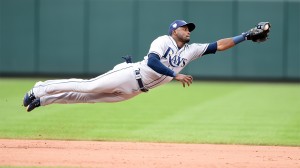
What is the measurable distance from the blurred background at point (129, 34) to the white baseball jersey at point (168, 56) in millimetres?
15970

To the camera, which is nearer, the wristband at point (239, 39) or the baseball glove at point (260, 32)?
the baseball glove at point (260, 32)

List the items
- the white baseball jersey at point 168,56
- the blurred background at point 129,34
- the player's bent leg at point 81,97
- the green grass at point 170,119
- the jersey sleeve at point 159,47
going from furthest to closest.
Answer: the blurred background at point 129,34
the green grass at point 170,119
the player's bent leg at point 81,97
the white baseball jersey at point 168,56
the jersey sleeve at point 159,47

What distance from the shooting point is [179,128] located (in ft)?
43.0

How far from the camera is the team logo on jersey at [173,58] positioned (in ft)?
32.5

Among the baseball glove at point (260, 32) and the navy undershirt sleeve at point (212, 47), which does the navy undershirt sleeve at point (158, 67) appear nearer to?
the navy undershirt sleeve at point (212, 47)

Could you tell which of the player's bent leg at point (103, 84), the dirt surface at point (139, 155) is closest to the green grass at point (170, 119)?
the dirt surface at point (139, 155)

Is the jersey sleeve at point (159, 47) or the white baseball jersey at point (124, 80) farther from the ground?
the jersey sleeve at point (159, 47)

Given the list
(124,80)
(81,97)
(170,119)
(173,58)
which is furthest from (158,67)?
(170,119)

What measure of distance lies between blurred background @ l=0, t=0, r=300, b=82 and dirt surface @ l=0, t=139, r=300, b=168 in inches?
605

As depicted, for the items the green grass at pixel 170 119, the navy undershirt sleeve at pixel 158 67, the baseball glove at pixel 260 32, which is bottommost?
the green grass at pixel 170 119

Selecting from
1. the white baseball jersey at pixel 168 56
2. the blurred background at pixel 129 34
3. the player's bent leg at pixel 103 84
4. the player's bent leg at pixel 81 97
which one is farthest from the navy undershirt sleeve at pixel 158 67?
the blurred background at pixel 129 34

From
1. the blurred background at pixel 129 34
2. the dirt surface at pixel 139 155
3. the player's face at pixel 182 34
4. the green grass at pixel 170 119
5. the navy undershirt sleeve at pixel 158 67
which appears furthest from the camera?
the blurred background at pixel 129 34

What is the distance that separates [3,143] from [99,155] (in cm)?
194

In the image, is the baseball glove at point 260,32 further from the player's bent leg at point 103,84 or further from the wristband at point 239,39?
the player's bent leg at point 103,84
